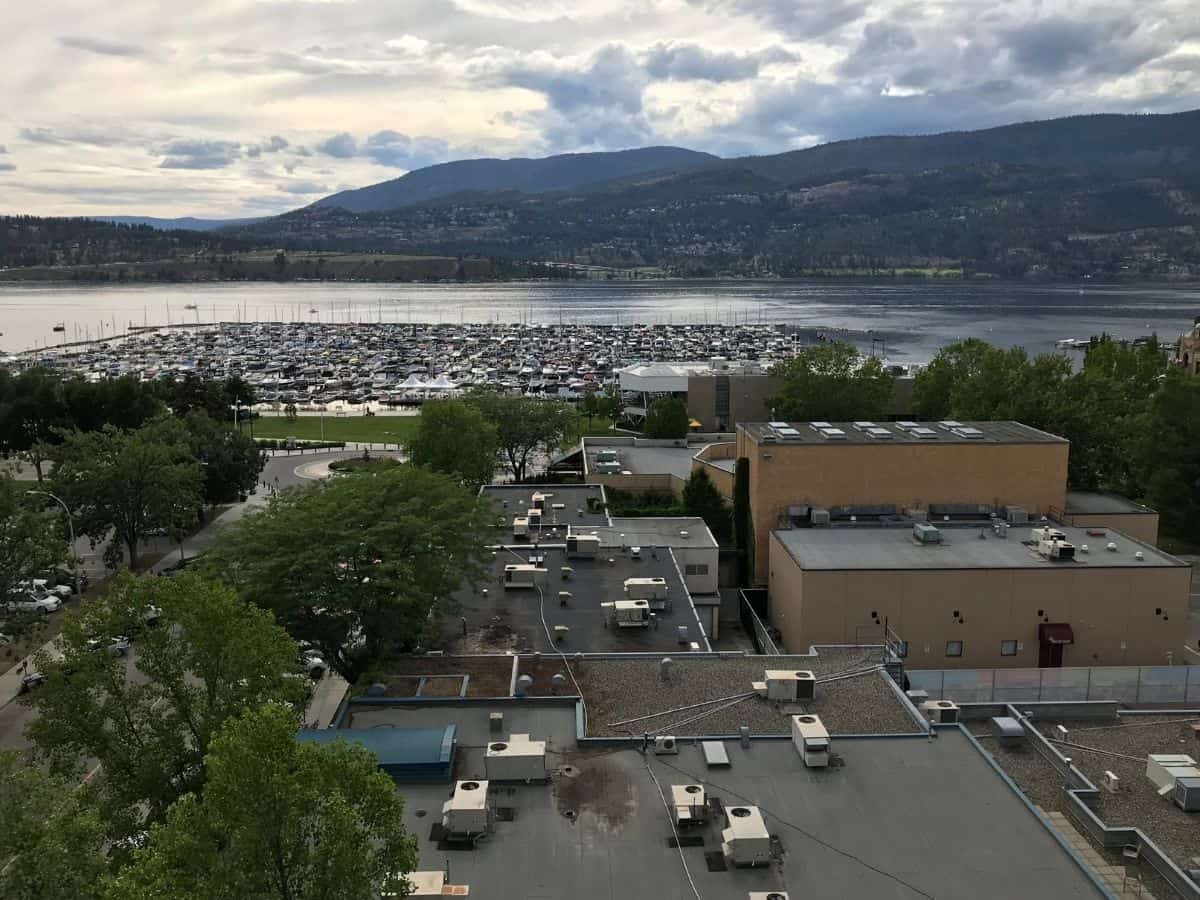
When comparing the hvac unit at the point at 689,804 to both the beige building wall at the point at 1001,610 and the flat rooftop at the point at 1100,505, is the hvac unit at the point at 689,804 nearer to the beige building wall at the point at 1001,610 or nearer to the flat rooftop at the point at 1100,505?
the beige building wall at the point at 1001,610

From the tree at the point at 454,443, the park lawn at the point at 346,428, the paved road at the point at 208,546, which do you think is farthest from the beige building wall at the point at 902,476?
the park lawn at the point at 346,428

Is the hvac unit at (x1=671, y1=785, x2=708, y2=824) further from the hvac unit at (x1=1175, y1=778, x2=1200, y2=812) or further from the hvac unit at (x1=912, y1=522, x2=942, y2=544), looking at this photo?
the hvac unit at (x1=912, y1=522, x2=942, y2=544)

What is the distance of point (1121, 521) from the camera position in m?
28.1

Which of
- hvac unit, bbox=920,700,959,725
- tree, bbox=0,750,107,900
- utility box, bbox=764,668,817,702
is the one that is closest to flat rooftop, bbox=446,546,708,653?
utility box, bbox=764,668,817,702

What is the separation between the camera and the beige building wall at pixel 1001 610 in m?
22.7

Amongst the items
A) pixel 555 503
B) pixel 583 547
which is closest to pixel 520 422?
pixel 555 503

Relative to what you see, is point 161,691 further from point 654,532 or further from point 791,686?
point 654,532

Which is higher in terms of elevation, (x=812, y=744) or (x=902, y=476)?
(x=902, y=476)

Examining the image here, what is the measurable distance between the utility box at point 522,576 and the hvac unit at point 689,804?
421 inches

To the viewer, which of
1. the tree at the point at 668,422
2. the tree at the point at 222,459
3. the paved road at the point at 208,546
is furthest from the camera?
the tree at the point at 668,422

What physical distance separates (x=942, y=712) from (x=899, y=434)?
1536 cm

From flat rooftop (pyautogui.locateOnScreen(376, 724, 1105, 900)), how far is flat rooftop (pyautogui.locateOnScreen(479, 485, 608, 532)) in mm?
14301

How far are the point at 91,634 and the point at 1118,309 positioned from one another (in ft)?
661

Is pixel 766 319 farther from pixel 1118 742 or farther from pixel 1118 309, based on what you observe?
pixel 1118 742
